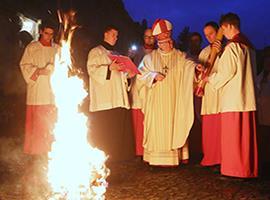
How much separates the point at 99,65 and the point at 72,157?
3.14 metres

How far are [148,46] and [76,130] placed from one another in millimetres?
3590

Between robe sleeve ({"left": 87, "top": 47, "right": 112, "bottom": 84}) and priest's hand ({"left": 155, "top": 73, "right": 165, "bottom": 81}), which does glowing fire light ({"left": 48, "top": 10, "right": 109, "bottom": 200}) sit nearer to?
priest's hand ({"left": 155, "top": 73, "right": 165, "bottom": 81})

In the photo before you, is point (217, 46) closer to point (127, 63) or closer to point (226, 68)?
point (226, 68)

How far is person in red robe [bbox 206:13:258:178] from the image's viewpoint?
17.9 ft

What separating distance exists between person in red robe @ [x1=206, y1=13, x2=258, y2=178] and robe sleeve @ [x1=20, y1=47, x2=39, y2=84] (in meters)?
3.21

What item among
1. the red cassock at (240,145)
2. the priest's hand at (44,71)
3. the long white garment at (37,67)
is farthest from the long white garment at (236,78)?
the long white garment at (37,67)

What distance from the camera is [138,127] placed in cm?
742

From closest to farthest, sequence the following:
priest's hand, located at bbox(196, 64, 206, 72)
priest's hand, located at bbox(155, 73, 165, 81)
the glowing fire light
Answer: the glowing fire light, priest's hand, located at bbox(196, 64, 206, 72), priest's hand, located at bbox(155, 73, 165, 81)

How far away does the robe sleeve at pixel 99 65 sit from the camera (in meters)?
7.04

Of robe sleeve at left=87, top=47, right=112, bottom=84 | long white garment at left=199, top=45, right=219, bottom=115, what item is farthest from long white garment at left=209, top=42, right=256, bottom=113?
robe sleeve at left=87, top=47, right=112, bottom=84

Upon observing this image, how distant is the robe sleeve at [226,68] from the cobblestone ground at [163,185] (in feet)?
4.46

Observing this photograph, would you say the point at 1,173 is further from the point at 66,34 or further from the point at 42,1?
the point at 42,1

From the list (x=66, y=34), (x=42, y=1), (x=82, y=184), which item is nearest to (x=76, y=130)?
(x=82, y=184)

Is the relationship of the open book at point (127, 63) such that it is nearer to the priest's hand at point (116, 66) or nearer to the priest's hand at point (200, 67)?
the priest's hand at point (116, 66)
